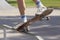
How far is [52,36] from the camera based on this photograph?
30.5 feet

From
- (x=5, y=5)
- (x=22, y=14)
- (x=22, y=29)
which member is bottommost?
(x=5, y=5)

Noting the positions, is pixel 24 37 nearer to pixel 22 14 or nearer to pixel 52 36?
pixel 52 36

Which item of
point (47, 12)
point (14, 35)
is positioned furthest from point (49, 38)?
point (47, 12)

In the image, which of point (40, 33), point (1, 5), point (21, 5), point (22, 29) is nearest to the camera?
point (21, 5)

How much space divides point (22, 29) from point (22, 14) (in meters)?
0.78

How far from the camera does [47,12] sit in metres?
6.68

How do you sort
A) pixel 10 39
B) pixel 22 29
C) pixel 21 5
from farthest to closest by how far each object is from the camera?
pixel 10 39 < pixel 22 29 < pixel 21 5

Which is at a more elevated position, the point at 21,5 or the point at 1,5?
the point at 21,5

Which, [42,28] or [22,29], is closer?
[22,29]

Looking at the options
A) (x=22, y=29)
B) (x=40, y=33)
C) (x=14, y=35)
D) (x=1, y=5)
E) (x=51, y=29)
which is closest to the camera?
(x=22, y=29)

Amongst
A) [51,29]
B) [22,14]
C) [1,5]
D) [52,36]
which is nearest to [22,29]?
[22,14]

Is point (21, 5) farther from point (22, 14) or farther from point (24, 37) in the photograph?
point (24, 37)

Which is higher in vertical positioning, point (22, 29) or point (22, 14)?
point (22, 14)

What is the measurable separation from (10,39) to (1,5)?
12.1m
